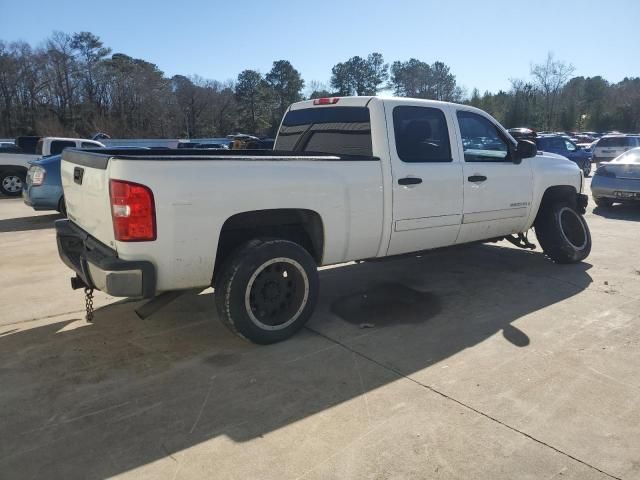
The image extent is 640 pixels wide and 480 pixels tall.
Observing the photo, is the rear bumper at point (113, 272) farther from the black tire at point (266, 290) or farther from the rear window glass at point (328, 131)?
the rear window glass at point (328, 131)

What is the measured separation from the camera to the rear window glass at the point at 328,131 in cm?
459

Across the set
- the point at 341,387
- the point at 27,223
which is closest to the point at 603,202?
the point at 341,387

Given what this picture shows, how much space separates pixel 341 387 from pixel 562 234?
170 inches

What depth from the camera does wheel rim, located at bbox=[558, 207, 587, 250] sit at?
652 centimetres

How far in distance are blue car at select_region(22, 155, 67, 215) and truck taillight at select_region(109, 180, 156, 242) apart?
7246 millimetres

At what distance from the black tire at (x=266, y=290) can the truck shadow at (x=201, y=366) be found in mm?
177

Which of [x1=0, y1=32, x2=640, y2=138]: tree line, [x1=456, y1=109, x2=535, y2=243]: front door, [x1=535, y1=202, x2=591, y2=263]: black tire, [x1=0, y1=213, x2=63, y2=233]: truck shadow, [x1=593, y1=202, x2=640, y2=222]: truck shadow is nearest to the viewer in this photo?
[x1=456, y1=109, x2=535, y2=243]: front door

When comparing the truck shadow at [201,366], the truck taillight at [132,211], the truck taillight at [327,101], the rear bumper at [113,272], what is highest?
the truck taillight at [327,101]

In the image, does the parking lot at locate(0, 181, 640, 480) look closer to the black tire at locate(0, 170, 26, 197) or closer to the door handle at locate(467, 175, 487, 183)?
the door handle at locate(467, 175, 487, 183)

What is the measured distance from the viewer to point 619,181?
34.4 feet

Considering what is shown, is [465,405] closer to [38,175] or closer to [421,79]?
[38,175]

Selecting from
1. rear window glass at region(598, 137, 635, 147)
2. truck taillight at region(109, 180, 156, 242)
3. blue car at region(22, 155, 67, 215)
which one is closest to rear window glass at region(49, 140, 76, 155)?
blue car at region(22, 155, 67, 215)

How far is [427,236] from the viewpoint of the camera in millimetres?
4844

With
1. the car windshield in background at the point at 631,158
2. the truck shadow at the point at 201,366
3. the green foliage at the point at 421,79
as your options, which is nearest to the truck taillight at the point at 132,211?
the truck shadow at the point at 201,366
